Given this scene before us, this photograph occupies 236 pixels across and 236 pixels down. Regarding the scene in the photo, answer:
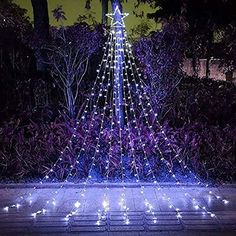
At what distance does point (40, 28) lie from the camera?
1300cm

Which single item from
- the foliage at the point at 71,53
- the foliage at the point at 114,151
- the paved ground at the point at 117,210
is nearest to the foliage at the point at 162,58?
the foliage at the point at 71,53

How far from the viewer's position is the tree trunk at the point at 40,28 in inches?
471

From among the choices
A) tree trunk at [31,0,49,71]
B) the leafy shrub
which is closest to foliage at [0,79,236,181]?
the leafy shrub

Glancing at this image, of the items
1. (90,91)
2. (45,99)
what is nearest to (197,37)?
(90,91)

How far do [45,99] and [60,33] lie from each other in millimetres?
1981

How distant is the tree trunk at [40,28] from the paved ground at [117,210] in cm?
437

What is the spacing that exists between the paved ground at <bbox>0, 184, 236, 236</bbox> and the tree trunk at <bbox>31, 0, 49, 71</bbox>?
14.3 ft

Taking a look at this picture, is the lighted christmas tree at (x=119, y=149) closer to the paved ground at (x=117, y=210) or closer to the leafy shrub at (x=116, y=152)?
the leafy shrub at (x=116, y=152)

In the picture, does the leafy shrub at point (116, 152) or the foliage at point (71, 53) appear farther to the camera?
the foliage at point (71, 53)

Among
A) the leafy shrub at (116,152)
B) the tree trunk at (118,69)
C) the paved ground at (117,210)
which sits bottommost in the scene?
the paved ground at (117,210)

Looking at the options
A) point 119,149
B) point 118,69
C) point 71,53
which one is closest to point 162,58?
point 118,69

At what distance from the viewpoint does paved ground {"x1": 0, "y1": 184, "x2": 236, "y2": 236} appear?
6.69 metres

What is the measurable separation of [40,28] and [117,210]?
6884mm

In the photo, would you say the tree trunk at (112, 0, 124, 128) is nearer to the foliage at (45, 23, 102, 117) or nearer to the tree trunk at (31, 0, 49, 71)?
the foliage at (45, 23, 102, 117)
